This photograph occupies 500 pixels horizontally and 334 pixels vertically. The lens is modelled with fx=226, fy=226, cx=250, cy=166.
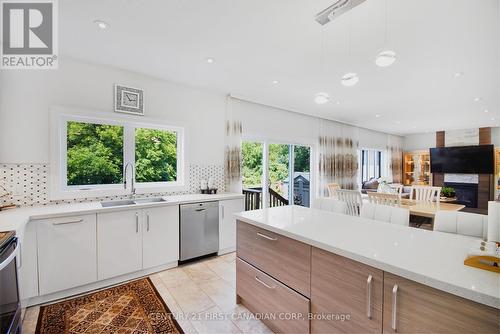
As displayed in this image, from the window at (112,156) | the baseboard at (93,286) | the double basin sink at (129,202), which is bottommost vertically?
the baseboard at (93,286)

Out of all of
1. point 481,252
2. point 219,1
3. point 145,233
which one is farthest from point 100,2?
point 481,252

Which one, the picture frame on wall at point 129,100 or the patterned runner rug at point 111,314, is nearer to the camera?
the patterned runner rug at point 111,314

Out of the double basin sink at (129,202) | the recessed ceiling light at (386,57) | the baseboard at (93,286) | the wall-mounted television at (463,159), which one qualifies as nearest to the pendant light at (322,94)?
the recessed ceiling light at (386,57)

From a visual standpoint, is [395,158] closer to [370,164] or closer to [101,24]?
[370,164]

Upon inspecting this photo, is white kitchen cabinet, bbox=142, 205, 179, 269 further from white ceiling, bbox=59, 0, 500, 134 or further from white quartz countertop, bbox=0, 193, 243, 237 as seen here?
white ceiling, bbox=59, 0, 500, 134

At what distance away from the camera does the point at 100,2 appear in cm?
175

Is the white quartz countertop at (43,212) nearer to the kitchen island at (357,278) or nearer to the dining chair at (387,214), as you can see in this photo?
the kitchen island at (357,278)

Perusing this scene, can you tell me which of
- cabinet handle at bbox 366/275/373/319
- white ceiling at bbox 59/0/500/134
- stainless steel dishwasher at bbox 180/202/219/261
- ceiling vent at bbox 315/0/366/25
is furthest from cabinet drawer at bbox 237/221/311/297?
white ceiling at bbox 59/0/500/134

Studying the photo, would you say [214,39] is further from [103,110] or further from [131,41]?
[103,110]

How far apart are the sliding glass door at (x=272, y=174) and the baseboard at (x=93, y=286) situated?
79.6 inches

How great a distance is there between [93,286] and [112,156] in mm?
1584

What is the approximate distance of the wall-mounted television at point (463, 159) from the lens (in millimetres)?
6660

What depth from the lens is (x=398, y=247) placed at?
1.28 m

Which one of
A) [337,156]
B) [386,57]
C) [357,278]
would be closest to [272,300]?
[357,278]
